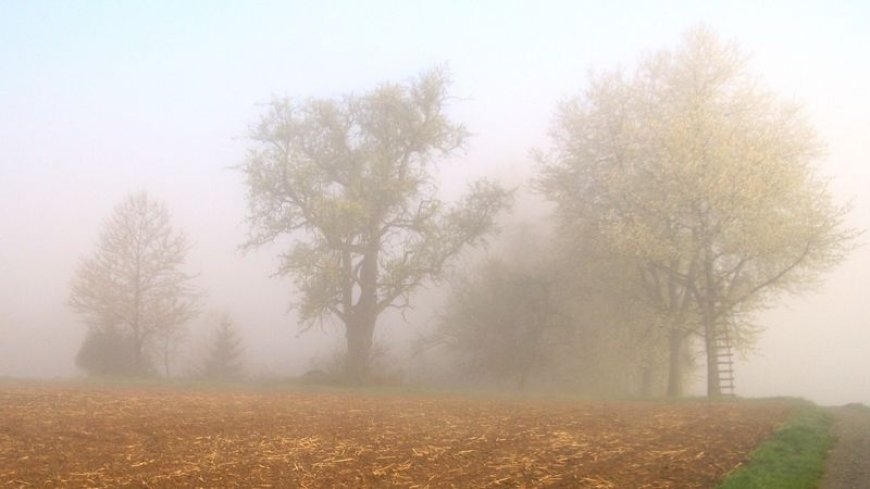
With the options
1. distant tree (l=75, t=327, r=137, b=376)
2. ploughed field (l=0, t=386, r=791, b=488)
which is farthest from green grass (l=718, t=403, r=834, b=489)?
distant tree (l=75, t=327, r=137, b=376)

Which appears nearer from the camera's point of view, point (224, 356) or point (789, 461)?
point (789, 461)

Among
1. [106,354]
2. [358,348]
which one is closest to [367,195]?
A: [358,348]

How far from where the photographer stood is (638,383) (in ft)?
132

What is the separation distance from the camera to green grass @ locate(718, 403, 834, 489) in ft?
29.8

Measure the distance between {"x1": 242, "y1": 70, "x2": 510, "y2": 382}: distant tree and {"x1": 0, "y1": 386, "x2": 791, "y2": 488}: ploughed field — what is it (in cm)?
1691

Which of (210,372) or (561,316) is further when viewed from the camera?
(210,372)

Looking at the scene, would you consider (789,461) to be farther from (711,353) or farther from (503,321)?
(503,321)

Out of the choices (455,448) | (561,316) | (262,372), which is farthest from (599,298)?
(455,448)

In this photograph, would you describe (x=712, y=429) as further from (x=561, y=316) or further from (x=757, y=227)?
(x=561, y=316)

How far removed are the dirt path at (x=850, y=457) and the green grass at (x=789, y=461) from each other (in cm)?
14

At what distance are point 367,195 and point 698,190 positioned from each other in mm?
16068

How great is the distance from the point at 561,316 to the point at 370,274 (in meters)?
10.4

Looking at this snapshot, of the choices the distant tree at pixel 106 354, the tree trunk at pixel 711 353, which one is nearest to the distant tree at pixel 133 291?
the distant tree at pixel 106 354

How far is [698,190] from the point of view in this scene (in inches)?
1043
